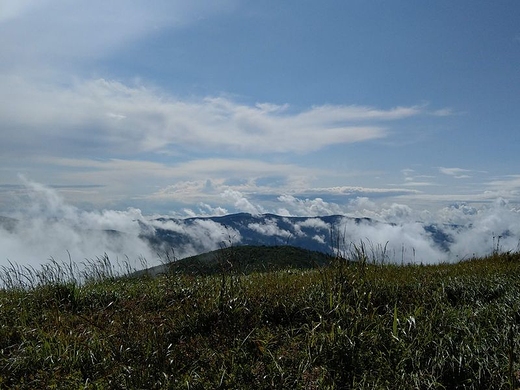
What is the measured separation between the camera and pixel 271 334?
662cm

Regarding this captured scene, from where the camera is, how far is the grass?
207 inches

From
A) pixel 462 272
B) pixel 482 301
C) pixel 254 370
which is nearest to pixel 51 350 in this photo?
pixel 254 370

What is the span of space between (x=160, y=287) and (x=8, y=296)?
3.60 m

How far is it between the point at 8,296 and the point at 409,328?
872 cm

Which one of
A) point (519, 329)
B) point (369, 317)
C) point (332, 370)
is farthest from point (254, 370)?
point (519, 329)

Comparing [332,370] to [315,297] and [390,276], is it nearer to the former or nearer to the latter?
[315,297]

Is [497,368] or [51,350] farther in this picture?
[51,350]

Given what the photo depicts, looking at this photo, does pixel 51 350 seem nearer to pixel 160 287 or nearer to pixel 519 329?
pixel 160 287

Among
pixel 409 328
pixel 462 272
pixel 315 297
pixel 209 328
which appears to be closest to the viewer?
pixel 409 328

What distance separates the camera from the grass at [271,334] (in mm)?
5250

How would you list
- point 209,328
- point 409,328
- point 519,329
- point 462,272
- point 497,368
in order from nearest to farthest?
point 497,368, point 409,328, point 519,329, point 209,328, point 462,272

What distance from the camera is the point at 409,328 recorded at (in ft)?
20.2

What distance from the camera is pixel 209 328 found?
23.0 feet

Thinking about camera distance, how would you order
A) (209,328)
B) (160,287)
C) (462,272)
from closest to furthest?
(209,328) < (160,287) < (462,272)
